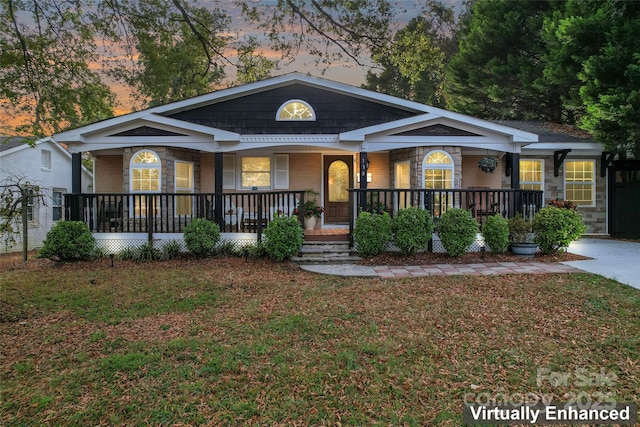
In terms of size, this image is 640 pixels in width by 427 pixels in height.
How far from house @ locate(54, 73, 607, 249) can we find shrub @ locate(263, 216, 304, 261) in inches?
28.4

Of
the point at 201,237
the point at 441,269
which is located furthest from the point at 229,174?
the point at 441,269

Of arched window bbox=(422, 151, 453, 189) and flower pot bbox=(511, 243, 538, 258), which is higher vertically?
arched window bbox=(422, 151, 453, 189)

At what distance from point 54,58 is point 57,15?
2.66ft

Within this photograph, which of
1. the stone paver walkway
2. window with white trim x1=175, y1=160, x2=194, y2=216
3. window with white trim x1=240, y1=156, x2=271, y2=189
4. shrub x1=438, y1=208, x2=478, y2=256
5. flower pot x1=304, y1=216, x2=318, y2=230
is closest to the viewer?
the stone paver walkway

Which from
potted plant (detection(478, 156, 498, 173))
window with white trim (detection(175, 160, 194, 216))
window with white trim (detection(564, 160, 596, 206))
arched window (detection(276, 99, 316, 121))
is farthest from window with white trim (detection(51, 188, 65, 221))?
window with white trim (detection(564, 160, 596, 206))

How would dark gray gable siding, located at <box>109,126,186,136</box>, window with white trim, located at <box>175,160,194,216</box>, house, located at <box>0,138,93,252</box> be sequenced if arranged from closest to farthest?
dark gray gable siding, located at <box>109,126,186,136</box>, window with white trim, located at <box>175,160,194,216</box>, house, located at <box>0,138,93,252</box>

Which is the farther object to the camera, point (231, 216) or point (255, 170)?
point (255, 170)

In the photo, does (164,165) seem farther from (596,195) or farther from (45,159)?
(596,195)

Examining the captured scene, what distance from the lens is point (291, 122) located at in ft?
34.4

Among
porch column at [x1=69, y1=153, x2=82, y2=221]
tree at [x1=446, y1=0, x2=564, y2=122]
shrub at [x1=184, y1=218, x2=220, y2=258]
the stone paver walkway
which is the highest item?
tree at [x1=446, y1=0, x2=564, y2=122]

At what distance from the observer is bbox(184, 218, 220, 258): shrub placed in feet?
28.0

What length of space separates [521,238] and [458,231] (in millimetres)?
1735

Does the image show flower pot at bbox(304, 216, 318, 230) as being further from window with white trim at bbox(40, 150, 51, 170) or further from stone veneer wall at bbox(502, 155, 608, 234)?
window with white trim at bbox(40, 150, 51, 170)

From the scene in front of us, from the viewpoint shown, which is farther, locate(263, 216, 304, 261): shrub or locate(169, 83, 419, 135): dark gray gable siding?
locate(169, 83, 419, 135): dark gray gable siding
